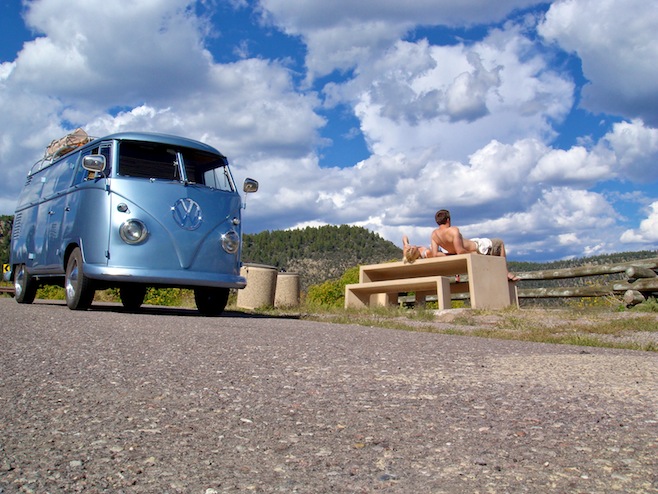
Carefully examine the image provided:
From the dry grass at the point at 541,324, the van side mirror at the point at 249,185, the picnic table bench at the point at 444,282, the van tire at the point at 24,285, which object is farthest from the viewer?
→ the van tire at the point at 24,285

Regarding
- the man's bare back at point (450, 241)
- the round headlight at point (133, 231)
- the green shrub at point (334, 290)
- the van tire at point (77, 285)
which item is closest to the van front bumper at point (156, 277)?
the van tire at point (77, 285)

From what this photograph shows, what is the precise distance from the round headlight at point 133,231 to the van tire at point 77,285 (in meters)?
Result: 0.80

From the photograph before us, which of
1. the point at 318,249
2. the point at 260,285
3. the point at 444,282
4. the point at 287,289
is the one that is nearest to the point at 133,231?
the point at 444,282

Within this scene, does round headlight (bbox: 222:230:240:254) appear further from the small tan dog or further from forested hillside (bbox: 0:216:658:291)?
forested hillside (bbox: 0:216:658:291)

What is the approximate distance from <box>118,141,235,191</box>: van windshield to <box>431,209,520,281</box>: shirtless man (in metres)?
3.54

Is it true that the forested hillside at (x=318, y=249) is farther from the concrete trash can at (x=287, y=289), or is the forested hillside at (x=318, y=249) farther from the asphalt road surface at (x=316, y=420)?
the asphalt road surface at (x=316, y=420)

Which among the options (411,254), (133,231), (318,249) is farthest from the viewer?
(318,249)

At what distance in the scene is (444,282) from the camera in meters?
10.2

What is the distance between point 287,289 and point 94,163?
696 cm

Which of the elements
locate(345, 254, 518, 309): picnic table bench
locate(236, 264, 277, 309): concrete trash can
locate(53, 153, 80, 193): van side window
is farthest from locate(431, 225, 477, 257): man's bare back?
locate(53, 153, 80, 193): van side window

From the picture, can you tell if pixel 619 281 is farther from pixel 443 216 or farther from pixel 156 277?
pixel 156 277

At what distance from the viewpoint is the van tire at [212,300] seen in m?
9.98

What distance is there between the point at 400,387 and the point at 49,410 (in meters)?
1.69

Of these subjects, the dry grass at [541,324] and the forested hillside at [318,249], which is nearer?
the dry grass at [541,324]
